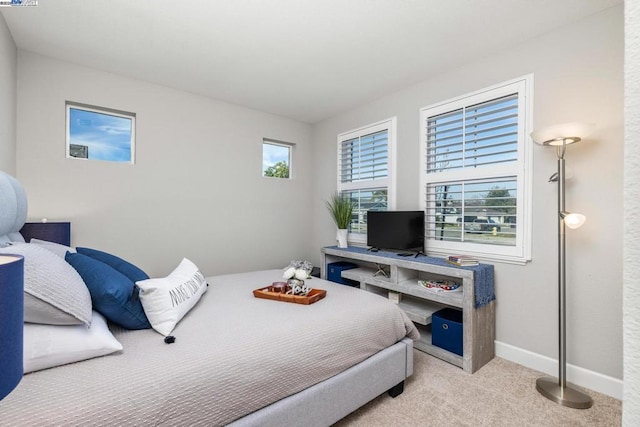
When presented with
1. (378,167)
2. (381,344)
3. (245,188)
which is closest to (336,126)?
(378,167)

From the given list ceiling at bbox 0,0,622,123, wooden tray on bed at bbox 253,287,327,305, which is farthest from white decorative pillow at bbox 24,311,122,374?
ceiling at bbox 0,0,622,123

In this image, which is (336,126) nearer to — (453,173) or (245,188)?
(245,188)

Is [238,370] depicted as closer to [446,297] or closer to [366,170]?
[446,297]

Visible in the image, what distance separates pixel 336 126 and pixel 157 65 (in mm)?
2346

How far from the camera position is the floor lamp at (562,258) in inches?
77.5

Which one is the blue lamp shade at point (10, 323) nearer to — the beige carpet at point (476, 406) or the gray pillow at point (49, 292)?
the gray pillow at point (49, 292)

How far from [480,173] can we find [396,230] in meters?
0.99

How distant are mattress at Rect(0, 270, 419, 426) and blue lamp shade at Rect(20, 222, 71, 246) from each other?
1554mm

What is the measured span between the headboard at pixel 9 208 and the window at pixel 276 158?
2643 mm

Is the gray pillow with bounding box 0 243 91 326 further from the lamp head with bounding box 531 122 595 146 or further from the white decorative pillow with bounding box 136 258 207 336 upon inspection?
the lamp head with bounding box 531 122 595 146

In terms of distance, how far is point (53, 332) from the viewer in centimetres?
112

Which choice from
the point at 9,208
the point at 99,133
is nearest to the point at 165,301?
the point at 9,208

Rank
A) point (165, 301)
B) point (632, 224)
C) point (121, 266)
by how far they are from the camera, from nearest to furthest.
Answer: point (632, 224) < point (165, 301) < point (121, 266)

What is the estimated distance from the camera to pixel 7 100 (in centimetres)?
234
